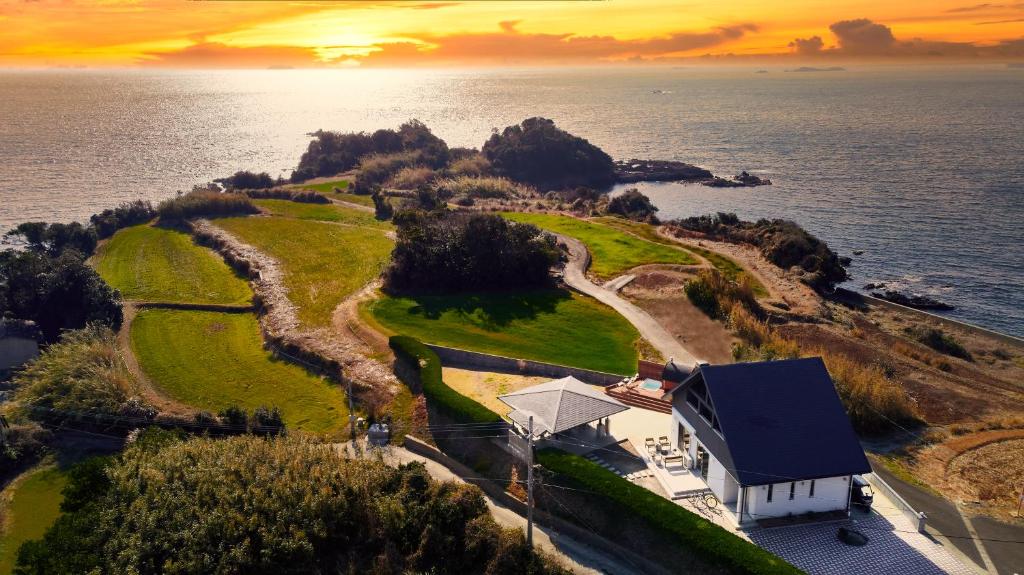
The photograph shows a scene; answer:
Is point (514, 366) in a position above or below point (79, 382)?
below

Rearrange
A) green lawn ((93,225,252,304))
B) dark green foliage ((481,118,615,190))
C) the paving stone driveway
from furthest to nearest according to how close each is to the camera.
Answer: dark green foliage ((481,118,615,190)) → green lawn ((93,225,252,304)) → the paving stone driveway

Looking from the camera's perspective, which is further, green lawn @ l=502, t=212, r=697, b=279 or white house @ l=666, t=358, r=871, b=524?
green lawn @ l=502, t=212, r=697, b=279

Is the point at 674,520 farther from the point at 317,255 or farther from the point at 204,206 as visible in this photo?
the point at 204,206

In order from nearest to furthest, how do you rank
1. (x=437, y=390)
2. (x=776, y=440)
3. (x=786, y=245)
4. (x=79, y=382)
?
1. (x=776, y=440)
2. (x=437, y=390)
3. (x=79, y=382)
4. (x=786, y=245)

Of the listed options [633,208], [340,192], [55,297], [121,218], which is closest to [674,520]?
[55,297]

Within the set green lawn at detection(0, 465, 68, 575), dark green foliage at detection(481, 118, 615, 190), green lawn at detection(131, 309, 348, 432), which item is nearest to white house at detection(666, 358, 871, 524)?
green lawn at detection(131, 309, 348, 432)

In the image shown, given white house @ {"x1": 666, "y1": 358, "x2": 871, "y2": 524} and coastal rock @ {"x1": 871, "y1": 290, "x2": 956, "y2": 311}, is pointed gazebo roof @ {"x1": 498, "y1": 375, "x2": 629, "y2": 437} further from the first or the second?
coastal rock @ {"x1": 871, "y1": 290, "x2": 956, "y2": 311}

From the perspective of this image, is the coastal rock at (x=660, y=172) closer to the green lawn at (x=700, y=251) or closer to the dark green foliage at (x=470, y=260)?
the green lawn at (x=700, y=251)
